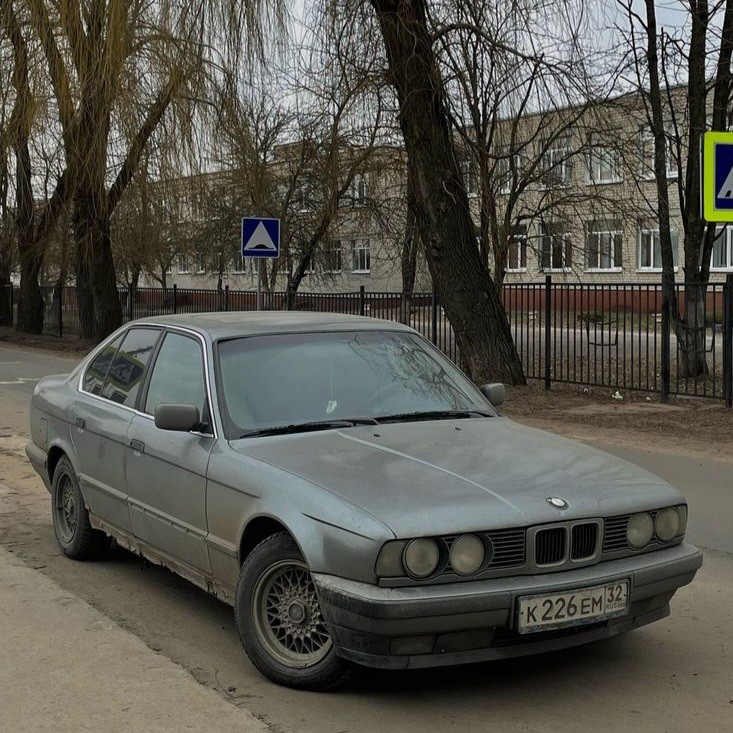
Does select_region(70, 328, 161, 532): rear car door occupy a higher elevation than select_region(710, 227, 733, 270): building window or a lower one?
lower

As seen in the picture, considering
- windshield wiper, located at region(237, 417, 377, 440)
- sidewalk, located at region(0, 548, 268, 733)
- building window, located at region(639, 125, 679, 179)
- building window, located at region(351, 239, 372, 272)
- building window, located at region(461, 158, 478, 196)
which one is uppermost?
building window, located at region(639, 125, 679, 179)

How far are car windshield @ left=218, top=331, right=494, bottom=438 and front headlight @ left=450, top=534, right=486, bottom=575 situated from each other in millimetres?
1229

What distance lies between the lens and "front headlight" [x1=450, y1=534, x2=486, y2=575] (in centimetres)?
416

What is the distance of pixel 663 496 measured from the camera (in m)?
4.71

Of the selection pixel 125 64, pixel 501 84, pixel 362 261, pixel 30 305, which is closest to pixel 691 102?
pixel 501 84

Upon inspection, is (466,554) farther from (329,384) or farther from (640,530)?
(329,384)

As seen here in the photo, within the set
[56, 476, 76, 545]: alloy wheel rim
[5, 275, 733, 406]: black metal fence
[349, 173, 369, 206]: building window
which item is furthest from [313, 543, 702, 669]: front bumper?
[349, 173, 369, 206]: building window

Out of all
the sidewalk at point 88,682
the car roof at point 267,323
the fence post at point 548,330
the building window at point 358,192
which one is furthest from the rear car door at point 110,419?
the building window at point 358,192

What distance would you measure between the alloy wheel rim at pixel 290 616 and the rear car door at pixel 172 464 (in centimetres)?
55

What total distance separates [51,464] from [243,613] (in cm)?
297

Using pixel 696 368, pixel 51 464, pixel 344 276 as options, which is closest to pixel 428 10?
pixel 696 368

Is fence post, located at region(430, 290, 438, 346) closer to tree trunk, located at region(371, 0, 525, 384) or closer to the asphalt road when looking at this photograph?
tree trunk, located at region(371, 0, 525, 384)

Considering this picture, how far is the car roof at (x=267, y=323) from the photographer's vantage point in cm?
576

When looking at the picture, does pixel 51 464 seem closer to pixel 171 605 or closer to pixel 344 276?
pixel 171 605
